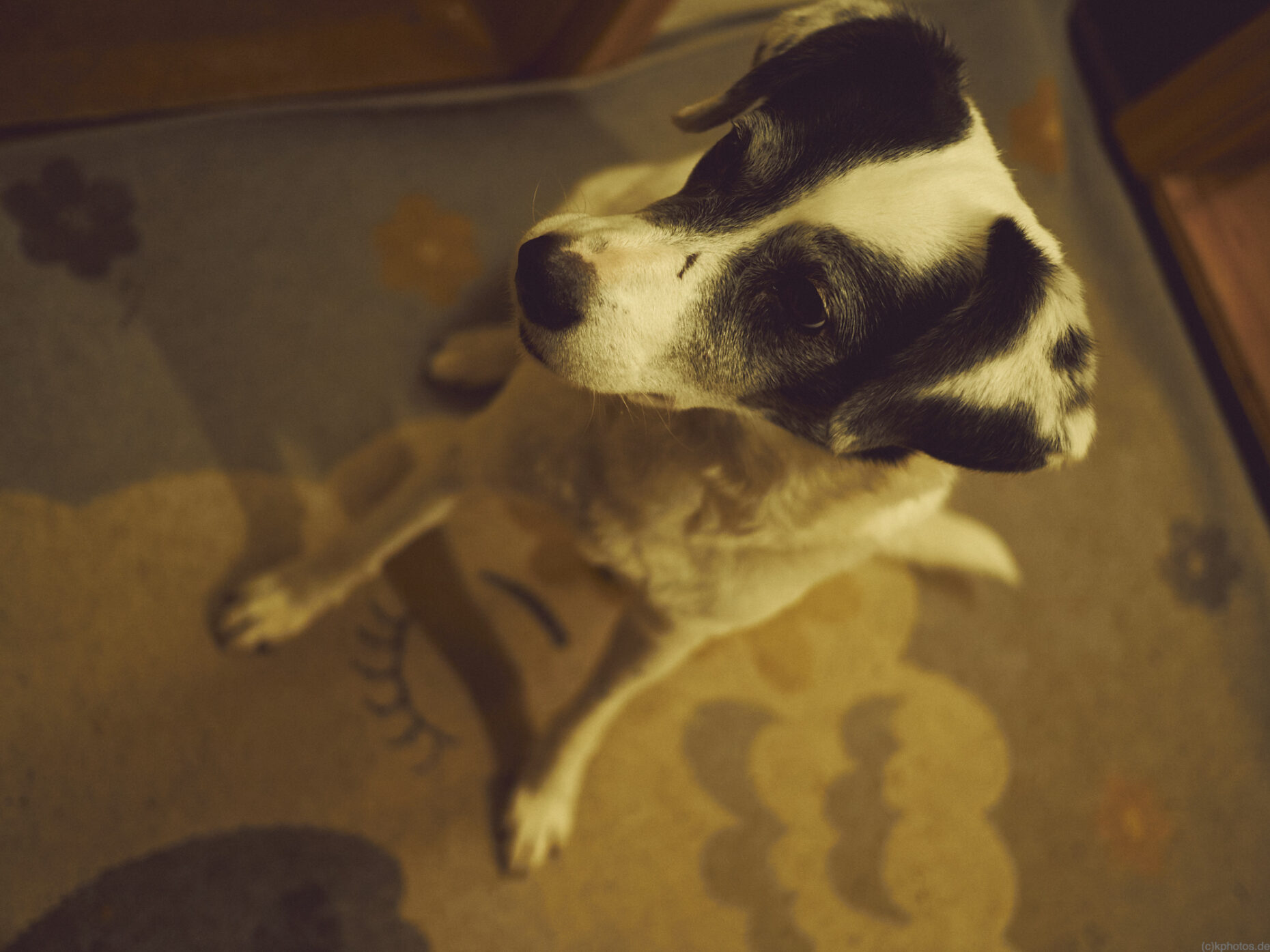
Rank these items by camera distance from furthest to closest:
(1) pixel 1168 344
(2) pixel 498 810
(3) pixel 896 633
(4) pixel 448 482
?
(1) pixel 1168 344
(3) pixel 896 633
(2) pixel 498 810
(4) pixel 448 482

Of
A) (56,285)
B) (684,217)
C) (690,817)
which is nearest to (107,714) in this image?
(56,285)

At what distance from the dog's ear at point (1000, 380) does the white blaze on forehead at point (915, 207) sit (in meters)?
0.05

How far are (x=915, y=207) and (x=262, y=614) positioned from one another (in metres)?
1.64

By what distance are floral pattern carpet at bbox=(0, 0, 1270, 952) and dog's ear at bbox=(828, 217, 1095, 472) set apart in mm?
1044

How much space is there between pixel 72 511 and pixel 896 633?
223 cm

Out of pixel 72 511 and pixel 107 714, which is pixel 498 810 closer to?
pixel 107 714

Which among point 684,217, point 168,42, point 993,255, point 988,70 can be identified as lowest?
point 168,42

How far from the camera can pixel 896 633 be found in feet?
7.01

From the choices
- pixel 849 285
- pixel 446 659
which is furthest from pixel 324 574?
pixel 849 285

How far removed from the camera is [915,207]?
3.45 feet

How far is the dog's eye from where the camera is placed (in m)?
1.10

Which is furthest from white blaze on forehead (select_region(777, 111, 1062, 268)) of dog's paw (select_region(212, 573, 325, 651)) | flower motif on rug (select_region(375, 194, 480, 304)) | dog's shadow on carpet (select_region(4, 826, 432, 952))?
dog's shadow on carpet (select_region(4, 826, 432, 952))

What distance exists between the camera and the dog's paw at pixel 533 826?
5.72 ft

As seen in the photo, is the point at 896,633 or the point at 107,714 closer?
the point at 107,714
